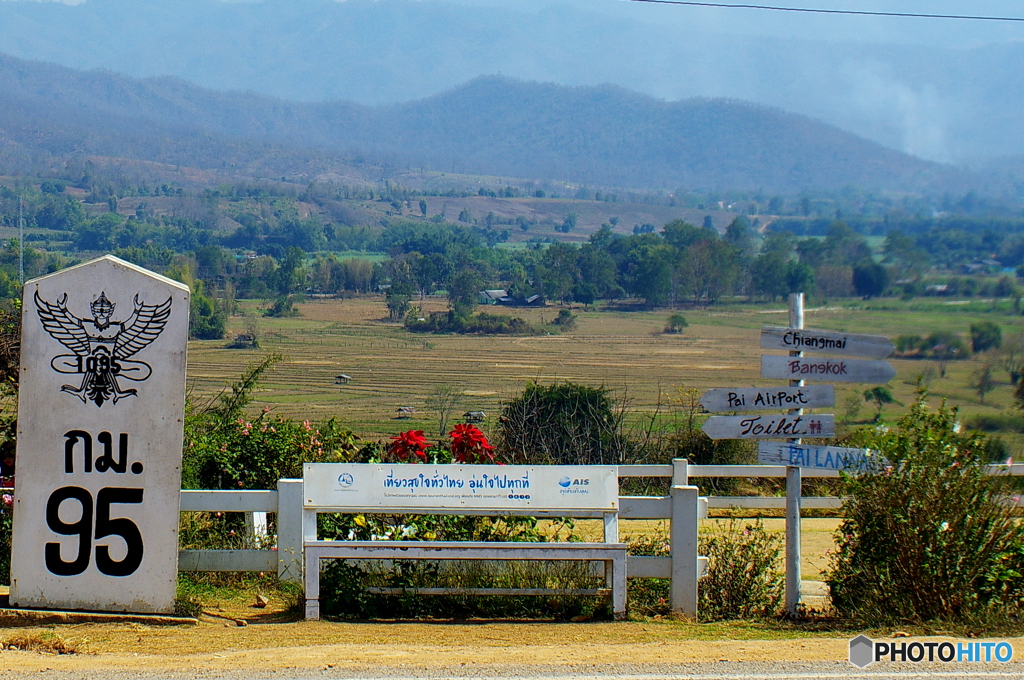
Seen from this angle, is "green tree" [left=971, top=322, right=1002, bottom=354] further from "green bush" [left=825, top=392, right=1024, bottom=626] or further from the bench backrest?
the bench backrest

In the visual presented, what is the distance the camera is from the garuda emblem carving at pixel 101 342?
22.9 ft

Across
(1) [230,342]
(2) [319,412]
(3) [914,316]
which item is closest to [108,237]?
(1) [230,342]

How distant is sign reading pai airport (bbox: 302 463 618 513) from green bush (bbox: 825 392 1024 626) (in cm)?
184

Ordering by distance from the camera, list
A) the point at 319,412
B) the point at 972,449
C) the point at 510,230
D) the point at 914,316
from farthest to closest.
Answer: the point at 510,230
the point at 914,316
the point at 319,412
the point at 972,449

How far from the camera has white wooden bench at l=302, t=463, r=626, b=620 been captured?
7156mm

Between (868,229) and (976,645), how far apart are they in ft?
210

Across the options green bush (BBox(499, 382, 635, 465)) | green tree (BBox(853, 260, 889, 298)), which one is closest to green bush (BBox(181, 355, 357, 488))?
green bush (BBox(499, 382, 635, 465))

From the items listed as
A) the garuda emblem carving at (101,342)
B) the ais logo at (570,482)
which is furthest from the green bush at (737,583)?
the garuda emblem carving at (101,342)

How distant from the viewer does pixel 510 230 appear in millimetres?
147500

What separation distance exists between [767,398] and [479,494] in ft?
7.95

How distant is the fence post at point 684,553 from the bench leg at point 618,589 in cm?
39

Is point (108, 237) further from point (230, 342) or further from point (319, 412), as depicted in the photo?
point (319, 412)

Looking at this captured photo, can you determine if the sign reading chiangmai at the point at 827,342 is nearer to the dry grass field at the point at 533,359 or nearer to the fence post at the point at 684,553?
the fence post at the point at 684,553

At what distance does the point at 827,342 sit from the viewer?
830 cm
